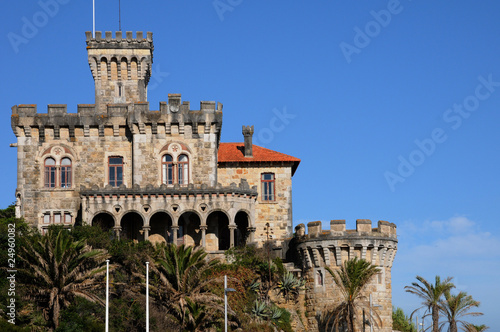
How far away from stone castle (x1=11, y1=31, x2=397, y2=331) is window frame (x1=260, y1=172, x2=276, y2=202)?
0.07 m

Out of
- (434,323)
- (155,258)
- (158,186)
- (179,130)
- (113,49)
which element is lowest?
(434,323)

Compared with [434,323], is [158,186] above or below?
above

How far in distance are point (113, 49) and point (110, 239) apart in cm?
1724

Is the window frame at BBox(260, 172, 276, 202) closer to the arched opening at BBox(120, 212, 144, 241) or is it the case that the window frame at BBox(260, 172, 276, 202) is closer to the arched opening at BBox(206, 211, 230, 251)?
the arched opening at BBox(206, 211, 230, 251)

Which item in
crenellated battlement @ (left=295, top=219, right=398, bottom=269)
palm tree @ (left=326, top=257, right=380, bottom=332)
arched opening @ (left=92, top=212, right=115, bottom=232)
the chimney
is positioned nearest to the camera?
palm tree @ (left=326, top=257, right=380, bottom=332)

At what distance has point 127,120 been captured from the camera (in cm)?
5550

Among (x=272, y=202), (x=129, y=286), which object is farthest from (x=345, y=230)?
(x=129, y=286)

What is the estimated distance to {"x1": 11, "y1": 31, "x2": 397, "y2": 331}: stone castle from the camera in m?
51.9

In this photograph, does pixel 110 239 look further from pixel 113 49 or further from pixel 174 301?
pixel 113 49

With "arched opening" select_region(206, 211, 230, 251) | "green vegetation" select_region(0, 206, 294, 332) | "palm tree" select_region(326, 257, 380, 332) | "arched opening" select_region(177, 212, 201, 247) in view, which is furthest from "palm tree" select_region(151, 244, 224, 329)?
"arched opening" select_region(177, 212, 201, 247)

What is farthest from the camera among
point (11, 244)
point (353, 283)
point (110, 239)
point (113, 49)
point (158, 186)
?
point (113, 49)

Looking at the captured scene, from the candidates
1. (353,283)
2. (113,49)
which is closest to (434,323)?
(353,283)

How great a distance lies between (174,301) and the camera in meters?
41.1

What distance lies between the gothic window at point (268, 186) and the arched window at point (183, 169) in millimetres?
6678
